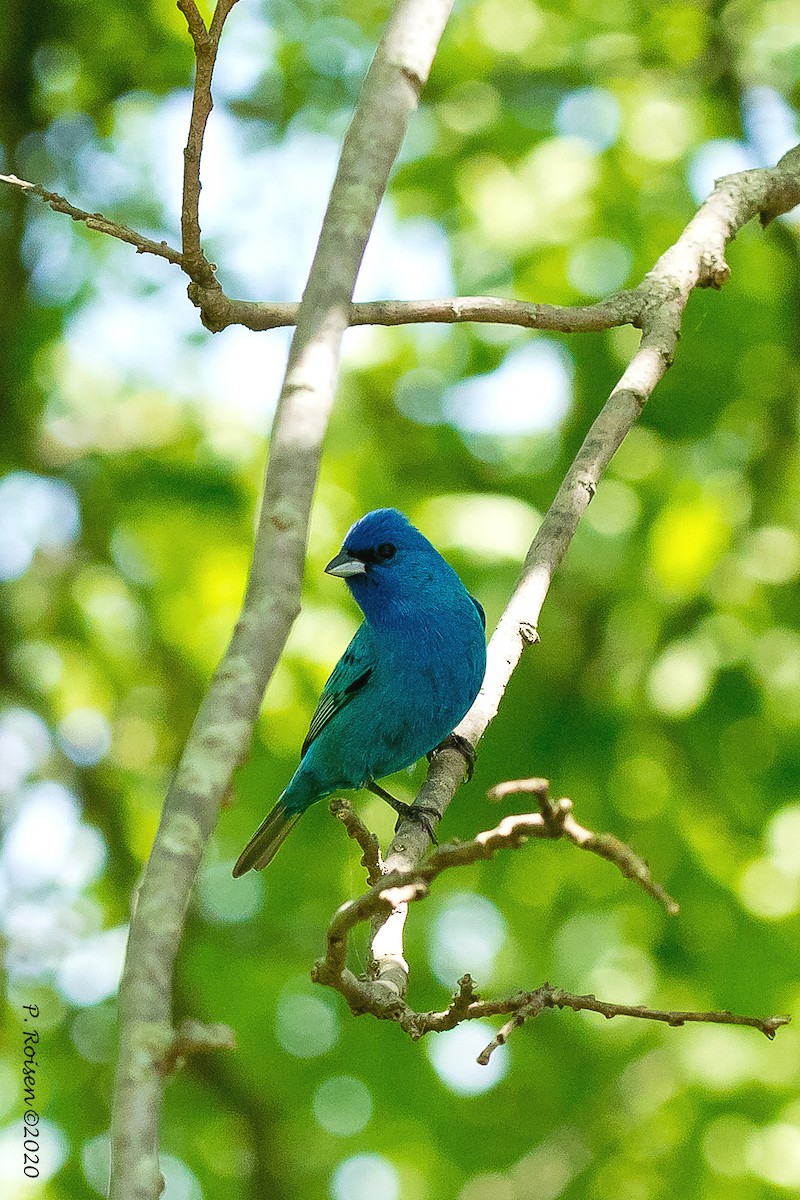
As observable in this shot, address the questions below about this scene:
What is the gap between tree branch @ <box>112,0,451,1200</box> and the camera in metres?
1.70

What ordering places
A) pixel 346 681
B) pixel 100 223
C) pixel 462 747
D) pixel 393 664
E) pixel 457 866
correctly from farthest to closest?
pixel 346 681
pixel 393 664
pixel 462 747
pixel 100 223
pixel 457 866

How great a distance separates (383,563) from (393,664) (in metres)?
0.60

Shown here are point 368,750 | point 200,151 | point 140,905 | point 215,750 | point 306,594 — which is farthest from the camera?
point 306,594

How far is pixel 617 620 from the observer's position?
31.6 feet

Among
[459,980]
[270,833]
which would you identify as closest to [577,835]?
[459,980]

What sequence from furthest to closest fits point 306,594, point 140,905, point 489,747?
point 306,594, point 489,747, point 140,905

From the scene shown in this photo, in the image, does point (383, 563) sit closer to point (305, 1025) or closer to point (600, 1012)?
point (600, 1012)

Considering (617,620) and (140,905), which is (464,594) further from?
(140,905)

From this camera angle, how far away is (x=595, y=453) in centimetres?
515

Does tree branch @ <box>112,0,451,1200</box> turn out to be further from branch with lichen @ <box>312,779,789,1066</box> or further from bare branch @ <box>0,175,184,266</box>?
bare branch @ <box>0,175,184,266</box>

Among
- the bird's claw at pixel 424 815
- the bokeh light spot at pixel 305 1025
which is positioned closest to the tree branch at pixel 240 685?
the bird's claw at pixel 424 815

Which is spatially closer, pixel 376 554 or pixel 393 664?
pixel 393 664

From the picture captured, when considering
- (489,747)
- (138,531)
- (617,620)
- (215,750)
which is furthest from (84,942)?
(215,750)

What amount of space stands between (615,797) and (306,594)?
9.00 feet
